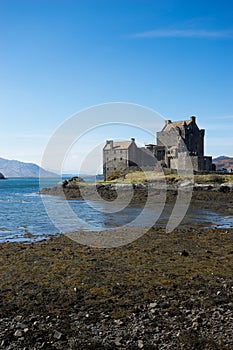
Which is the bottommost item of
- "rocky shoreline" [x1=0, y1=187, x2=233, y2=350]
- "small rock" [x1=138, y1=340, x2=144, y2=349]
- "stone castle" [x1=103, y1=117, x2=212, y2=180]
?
"small rock" [x1=138, y1=340, x2=144, y2=349]

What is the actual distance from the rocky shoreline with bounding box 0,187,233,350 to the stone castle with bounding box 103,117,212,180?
5402 centimetres

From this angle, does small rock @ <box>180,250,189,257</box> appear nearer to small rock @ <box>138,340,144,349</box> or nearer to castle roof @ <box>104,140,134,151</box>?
small rock @ <box>138,340,144,349</box>

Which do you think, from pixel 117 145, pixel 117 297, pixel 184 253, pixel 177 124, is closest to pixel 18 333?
pixel 117 297

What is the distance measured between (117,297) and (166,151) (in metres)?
68.8

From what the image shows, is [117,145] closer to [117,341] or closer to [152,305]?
[152,305]

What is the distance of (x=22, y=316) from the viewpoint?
785 cm

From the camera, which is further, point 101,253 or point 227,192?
point 227,192

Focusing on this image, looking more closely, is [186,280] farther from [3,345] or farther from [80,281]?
[3,345]

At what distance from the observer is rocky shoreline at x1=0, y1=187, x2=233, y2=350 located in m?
6.84

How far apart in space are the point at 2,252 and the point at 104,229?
8.18 m

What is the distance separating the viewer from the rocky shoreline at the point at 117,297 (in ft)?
22.4

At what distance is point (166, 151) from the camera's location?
7650cm

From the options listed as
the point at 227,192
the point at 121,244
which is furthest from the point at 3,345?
the point at 227,192

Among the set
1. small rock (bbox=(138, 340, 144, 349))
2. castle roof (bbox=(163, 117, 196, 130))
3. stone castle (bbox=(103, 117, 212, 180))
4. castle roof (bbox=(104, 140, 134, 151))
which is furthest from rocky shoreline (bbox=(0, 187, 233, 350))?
castle roof (bbox=(104, 140, 134, 151))
